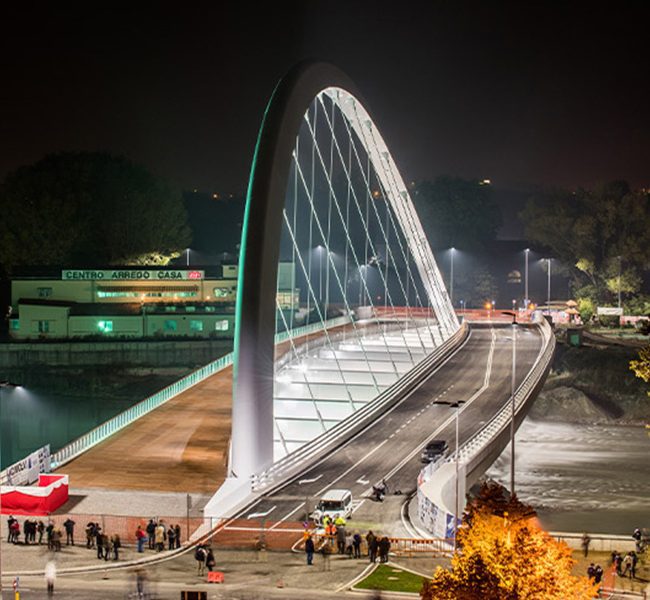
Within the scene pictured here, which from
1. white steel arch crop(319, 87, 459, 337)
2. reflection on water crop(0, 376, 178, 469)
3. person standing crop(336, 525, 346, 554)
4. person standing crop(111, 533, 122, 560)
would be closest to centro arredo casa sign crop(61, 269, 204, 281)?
reflection on water crop(0, 376, 178, 469)

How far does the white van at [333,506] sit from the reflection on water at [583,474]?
15.1 m

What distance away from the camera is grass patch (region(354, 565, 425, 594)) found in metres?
22.0

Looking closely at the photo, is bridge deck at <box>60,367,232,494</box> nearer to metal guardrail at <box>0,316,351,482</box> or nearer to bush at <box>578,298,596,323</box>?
metal guardrail at <box>0,316,351,482</box>

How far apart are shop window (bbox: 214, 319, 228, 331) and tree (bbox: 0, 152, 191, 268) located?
16.8 m

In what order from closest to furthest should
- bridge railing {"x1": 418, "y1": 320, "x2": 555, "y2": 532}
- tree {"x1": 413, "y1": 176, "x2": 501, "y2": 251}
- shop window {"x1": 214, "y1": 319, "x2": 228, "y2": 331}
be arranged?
bridge railing {"x1": 418, "y1": 320, "x2": 555, "y2": 532}
shop window {"x1": 214, "y1": 319, "x2": 228, "y2": 331}
tree {"x1": 413, "y1": 176, "x2": 501, "y2": 251}

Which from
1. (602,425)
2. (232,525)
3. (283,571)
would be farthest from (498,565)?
(602,425)

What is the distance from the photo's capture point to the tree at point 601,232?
100m

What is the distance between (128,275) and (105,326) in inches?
228

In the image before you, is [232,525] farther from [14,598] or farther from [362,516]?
[14,598]

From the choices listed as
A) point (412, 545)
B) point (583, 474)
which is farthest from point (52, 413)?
point (412, 545)

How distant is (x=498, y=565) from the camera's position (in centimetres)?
1600

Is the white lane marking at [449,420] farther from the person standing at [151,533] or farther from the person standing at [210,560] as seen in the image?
the person standing at [210,560]

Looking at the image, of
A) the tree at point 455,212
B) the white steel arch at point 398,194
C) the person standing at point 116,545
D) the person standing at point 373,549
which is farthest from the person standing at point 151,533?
the tree at point 455,212

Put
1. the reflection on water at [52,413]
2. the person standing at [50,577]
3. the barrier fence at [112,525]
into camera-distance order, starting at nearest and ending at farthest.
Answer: the person standing at [50,577] < the barrier fence at [112,525] < the reflection on water at [52,413]
